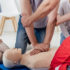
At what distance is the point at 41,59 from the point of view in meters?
0.65

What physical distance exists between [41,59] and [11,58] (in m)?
0.12

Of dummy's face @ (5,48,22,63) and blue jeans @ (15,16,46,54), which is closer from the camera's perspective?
dummy's face @ (5,48,22,63)

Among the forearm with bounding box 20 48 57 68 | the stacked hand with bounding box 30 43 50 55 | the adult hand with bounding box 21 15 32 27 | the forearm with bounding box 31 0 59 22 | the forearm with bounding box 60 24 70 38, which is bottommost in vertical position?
the forearm with bounding box 20 48 57 68

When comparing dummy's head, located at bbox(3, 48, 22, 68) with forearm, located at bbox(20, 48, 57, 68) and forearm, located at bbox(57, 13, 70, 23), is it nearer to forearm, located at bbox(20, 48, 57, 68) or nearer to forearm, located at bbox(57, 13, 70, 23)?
forearm, located at bbox(20, 48, 57, 68)

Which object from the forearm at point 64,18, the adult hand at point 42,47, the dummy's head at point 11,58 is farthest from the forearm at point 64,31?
the dummy's head at point 11,58

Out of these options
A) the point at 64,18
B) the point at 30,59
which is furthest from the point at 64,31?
the point at 30,59

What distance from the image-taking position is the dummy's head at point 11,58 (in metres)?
0.65

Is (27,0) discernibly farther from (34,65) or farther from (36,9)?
(34,65)

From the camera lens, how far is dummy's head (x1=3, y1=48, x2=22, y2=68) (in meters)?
0.65

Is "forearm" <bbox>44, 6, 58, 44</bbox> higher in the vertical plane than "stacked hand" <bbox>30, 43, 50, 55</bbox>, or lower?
higher

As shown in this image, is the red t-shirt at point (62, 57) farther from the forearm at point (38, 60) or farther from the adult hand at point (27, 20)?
the adult hand at point (27, 20)

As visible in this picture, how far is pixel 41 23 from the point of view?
0.86 m

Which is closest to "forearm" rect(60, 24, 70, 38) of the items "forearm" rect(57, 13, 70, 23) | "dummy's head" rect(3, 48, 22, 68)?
"forearm" rect(57, 13, 70, 23)

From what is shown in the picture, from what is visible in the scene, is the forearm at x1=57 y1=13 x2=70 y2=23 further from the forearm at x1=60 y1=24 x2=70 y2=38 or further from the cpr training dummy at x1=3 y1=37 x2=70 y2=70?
the cpr training dummy at x1=3 y1=37 x2=70 y2=70
